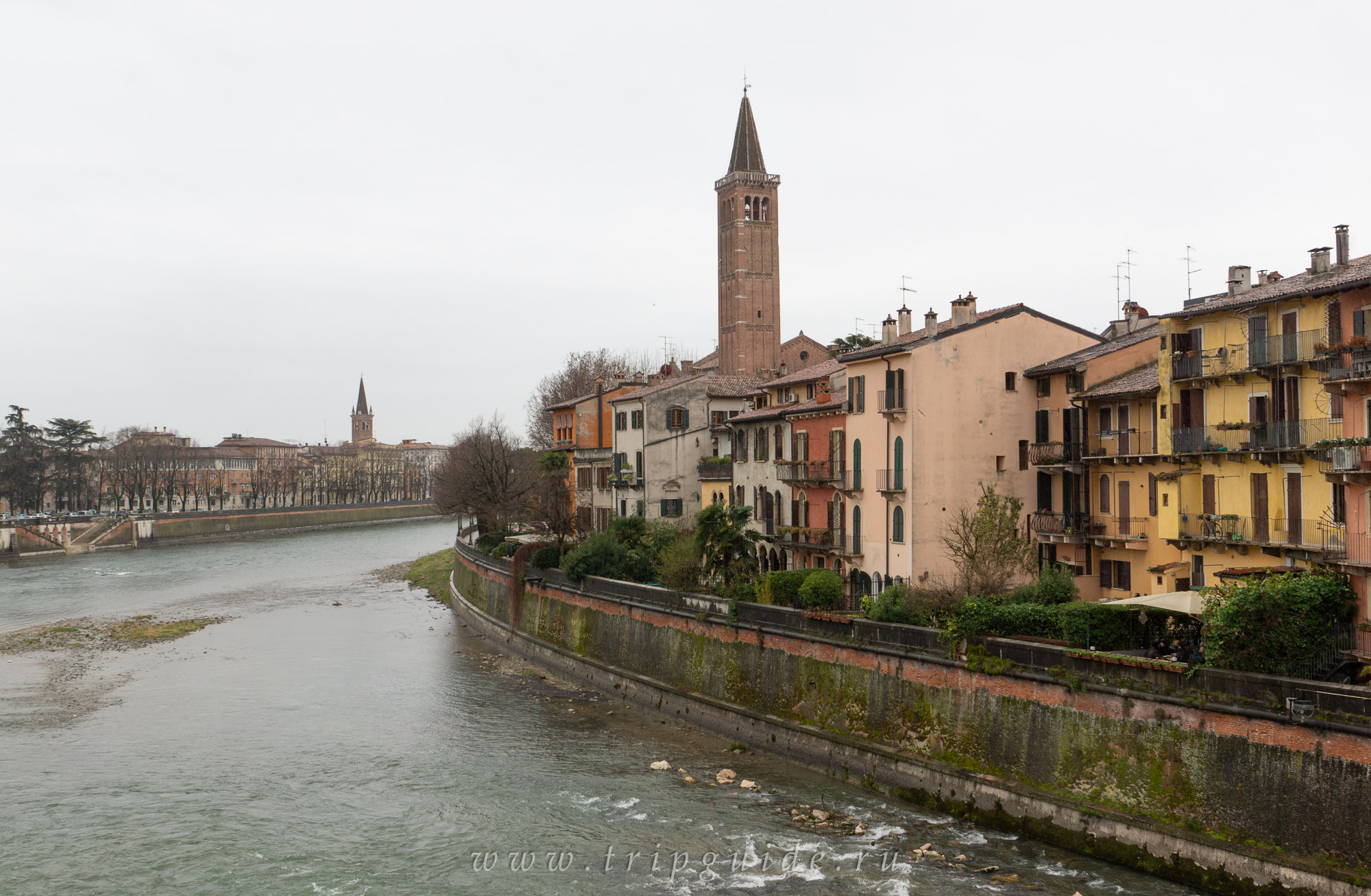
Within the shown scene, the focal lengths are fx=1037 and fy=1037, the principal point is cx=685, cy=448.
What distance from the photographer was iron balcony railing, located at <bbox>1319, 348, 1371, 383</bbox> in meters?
20.5

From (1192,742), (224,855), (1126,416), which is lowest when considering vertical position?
(224,855)

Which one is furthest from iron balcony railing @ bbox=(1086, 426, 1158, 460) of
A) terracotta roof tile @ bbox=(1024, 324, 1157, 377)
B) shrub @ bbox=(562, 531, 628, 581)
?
shrub @ bbox=(562, 531, 628, 581)

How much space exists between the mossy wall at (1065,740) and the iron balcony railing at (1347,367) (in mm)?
7813

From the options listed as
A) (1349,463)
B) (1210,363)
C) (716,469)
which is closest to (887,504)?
(1210,363)

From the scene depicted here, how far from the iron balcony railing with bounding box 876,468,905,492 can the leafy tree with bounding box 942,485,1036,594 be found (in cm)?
214

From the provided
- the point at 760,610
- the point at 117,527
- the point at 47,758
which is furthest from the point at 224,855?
the point at 117,527

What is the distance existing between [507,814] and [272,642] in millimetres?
26389

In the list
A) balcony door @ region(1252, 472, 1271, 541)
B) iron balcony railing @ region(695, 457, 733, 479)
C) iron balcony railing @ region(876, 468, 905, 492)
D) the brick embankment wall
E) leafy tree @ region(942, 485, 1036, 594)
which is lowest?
the brick embankment wall

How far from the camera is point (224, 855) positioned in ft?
67.1

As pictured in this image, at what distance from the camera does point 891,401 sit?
32.6 metres

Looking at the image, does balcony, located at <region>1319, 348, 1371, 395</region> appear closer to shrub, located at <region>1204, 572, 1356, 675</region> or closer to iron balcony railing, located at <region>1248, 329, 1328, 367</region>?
iron balcony railing, located at <region>1248, 329, 1328, 367</region>

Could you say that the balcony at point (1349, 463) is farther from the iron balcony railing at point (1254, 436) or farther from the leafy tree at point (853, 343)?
the leafy tree at point (853, 343)

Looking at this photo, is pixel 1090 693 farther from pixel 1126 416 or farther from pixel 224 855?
pixel 224 855

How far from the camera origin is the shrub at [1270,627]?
60.2ft
